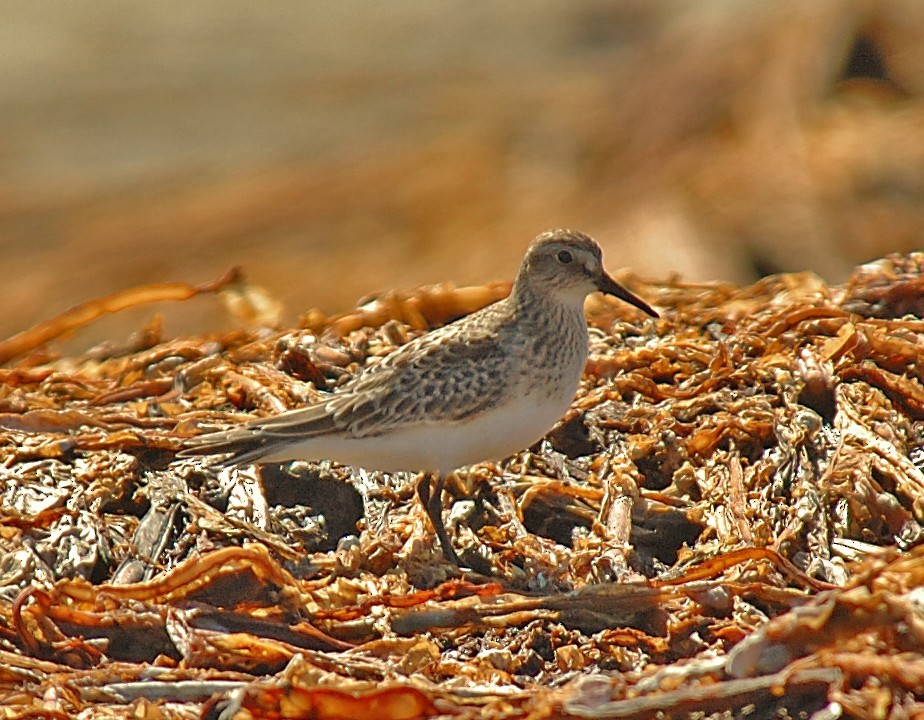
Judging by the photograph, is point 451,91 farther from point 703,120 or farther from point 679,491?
point 679,491

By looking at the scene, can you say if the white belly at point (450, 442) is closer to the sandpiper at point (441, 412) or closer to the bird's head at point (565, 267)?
the sandpiper at point (441, 412)

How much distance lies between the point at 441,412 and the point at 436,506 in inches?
15.0

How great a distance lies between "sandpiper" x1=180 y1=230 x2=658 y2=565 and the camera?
5.84 m

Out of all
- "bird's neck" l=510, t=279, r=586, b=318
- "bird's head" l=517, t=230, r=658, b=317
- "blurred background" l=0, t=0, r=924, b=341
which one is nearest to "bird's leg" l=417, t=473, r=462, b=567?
"bird's neck" l=510, t=279, r=586, b=318

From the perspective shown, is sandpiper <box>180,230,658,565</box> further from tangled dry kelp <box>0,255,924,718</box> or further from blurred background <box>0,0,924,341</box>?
blurred background <box>0,0,924,341</box>

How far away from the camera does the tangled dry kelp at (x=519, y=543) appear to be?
450 cm

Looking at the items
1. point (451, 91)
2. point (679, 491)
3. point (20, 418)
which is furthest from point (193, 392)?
point (451, 91)

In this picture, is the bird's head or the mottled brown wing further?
the bird's head

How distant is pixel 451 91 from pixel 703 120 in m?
7.65

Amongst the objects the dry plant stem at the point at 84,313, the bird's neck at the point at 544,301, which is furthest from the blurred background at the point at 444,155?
the bird's neck at the point at 544,301

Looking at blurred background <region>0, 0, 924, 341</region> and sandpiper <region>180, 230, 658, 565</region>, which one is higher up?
blurred background <region>0, 0, 924, 341</region>

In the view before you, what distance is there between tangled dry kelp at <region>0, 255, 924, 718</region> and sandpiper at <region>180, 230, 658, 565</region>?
292 millimetres

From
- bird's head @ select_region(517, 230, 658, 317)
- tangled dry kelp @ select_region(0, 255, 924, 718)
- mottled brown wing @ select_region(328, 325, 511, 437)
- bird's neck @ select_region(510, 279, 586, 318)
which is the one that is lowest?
tangled dry kelp @ select_region(0, 255, 924, 718)

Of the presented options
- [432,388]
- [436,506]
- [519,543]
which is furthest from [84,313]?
[519,543]
